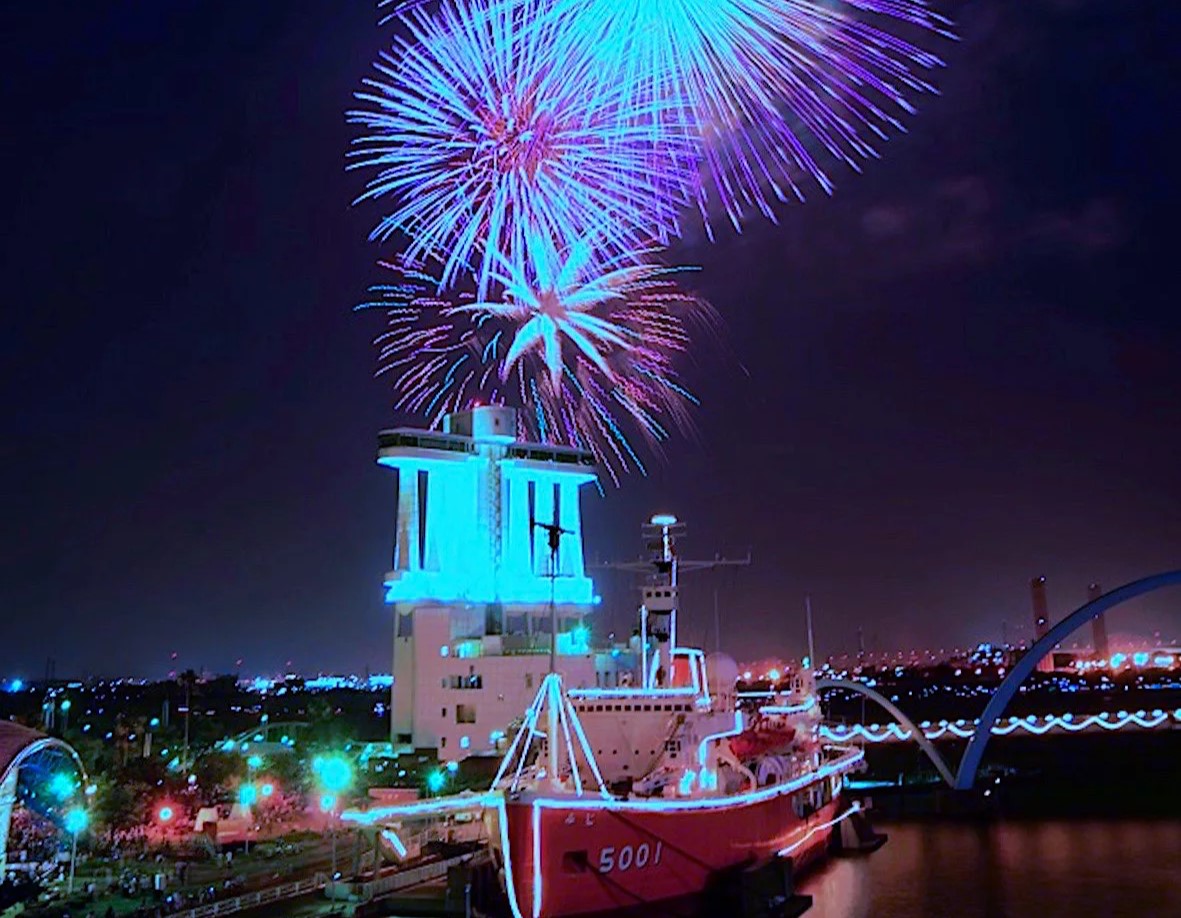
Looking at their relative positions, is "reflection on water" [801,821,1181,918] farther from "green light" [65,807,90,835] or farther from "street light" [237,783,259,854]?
"green light" [65,807,90,835]

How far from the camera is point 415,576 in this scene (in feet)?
173

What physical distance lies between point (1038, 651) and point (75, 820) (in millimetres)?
48236

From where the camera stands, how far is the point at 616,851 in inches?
1081

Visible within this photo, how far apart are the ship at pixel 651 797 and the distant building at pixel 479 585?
7445mm

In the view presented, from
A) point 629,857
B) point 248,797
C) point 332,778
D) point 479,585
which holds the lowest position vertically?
point 629,857

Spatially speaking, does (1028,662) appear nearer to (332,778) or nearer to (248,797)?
(332,778)

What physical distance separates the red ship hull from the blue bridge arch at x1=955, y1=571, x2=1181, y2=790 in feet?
92.2

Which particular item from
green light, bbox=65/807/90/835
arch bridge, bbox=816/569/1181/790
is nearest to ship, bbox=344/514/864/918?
green light, bbox=65/807/90/835

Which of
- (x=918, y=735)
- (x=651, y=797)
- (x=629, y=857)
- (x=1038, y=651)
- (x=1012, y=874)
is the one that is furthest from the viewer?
(x=918, y=735)

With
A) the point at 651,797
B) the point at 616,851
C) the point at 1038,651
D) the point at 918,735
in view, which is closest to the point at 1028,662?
the point at 1038,651

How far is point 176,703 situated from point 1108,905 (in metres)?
131

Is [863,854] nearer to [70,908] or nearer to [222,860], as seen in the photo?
[222,860]

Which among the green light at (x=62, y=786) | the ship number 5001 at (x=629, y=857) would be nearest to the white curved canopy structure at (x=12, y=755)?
the green light at (x=62, y=786)

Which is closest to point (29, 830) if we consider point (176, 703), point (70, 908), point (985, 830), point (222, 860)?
point (222, 860)
